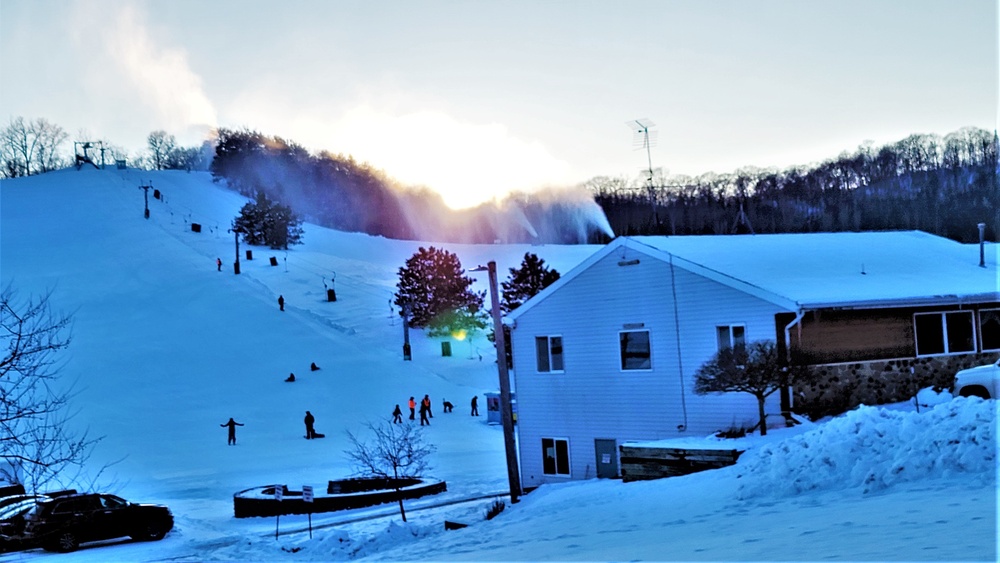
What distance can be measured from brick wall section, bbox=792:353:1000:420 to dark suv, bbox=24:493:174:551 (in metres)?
14.9

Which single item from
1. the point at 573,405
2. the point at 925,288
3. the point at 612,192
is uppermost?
the point at 612,192

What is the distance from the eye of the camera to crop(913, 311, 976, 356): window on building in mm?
25109

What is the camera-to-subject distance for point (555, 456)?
29641 millimetres

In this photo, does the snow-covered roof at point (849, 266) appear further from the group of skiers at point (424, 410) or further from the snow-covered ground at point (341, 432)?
the group of skiers at point (424, 410)

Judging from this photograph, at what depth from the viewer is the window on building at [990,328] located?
25828mm

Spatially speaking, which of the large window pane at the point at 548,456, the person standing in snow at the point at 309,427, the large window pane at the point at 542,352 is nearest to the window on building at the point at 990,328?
the large window pane at the point at 542,352

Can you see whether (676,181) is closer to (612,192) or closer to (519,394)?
(612,192)

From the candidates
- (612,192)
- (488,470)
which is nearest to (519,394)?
(488,470)

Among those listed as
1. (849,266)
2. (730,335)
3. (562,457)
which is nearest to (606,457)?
(562,457)

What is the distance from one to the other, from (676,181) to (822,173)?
13087mm

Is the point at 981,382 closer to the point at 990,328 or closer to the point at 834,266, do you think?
the point at 990,328

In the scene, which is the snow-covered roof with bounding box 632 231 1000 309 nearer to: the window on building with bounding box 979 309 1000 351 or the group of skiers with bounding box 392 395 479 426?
the window on building with bounding box 979 309 1000 351

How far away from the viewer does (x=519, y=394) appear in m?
30.5

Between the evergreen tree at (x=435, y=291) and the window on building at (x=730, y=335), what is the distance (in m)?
47.7
